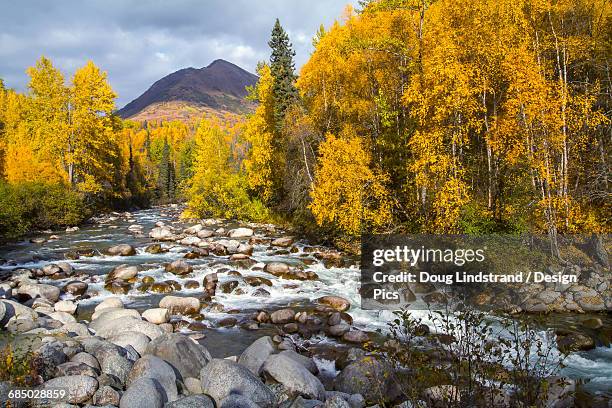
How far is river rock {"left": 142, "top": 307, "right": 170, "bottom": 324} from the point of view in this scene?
40.3ft

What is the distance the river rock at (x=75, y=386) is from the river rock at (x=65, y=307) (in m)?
6.84

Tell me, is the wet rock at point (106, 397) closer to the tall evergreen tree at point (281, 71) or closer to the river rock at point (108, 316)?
the river rock at point (108, 316)

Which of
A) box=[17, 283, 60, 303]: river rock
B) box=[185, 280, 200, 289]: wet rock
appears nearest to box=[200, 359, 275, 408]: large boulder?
box=[185, 280, 200, 289]: wet rock

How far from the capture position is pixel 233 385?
729 centimetres

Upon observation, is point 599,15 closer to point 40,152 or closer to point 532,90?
point 532,90

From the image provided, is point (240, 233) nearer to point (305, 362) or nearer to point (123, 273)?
point (123, 273)

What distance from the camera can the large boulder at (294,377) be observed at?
7.77m

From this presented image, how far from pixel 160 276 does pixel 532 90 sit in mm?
15966

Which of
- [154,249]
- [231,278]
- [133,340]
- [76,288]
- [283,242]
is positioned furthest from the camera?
[283,242]

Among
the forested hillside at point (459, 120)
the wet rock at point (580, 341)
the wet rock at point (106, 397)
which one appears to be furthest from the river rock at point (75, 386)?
the forested hillside at point (459, 120)

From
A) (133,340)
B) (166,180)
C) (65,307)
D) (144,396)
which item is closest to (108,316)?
(65,307)

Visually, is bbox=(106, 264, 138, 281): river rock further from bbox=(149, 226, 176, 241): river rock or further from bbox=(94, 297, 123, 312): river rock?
bbox=(149, 226, 176, 241): river rock

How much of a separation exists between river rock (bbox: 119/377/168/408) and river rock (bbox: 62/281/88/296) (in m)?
9.72

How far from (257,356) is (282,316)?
378cm
